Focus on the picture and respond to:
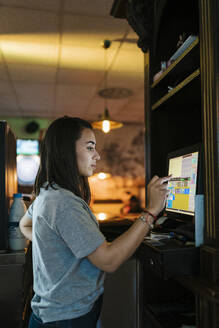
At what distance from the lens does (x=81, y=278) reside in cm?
106

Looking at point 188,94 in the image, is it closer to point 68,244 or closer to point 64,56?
point 68,244

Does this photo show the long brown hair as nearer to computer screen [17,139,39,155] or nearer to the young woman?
the young woman

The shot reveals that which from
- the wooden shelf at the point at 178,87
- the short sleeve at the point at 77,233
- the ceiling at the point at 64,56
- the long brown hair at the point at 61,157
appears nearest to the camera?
Answer: the short sleeve at the point at 77,233

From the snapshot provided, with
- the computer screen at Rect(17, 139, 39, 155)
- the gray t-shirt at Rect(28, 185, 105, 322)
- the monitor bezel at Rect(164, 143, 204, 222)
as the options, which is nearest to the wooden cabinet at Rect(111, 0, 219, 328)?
the monitor bezel at Rect(164, 143, 204, 222)

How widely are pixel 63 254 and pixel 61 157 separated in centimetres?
34

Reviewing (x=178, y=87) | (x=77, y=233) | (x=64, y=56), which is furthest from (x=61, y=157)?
(x=64, y=56)

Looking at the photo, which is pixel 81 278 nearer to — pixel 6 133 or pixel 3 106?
pixel 6 133

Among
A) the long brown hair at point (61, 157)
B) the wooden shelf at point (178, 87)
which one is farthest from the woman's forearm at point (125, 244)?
the wooden shelf at point (178, 87)

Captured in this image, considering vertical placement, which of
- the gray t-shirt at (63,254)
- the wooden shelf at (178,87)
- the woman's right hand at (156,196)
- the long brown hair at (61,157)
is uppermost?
the wooden shelf at (178,87)

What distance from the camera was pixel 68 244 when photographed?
0.99 meters

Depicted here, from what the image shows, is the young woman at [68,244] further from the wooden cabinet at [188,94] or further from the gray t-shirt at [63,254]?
the wooden cabinet at [188,94]

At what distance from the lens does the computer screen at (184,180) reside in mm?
1499

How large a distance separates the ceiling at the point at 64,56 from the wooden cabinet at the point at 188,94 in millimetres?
1009

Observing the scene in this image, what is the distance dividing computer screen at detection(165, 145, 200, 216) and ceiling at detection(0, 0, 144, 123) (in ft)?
6.08
